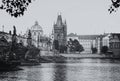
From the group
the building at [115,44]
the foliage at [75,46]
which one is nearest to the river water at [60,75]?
the building at [115,44]

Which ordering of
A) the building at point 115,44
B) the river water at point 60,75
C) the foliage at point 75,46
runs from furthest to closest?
the foliage at point 75,46 → the building at point 115,44 → the river water at point 60,75

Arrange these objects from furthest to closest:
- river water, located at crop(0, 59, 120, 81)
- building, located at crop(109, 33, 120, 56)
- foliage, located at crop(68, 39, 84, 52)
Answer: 1. foliage, located at crop(68, 39, 84, 52)
2. building, located at crop(109, 33, 120, 56)
3. river water, located at crop(0, 59, 120, 81)

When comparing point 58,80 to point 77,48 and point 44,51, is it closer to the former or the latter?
point 44,51

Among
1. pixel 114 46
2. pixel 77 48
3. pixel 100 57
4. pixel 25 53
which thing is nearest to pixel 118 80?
pixel 25 53

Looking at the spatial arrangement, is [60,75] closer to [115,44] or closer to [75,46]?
[115,44]

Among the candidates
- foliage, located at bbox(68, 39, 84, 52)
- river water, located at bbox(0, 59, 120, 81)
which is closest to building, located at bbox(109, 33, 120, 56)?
foliage, located at bbox(68, 39, 84, 52)

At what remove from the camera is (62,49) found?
182875mm

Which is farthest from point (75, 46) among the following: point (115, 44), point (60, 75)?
point (60, 75)

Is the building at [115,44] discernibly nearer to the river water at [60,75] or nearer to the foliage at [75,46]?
the foliage at [75,46]

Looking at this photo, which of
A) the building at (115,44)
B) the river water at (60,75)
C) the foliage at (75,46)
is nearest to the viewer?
the river water at (60,75)

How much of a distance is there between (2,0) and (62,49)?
171 m

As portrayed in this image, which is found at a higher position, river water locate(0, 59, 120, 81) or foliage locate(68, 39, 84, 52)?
foliage locate(68, 39, 84, 52)

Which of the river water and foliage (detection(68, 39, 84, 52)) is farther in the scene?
foliage (detection(68, 39, 84, 52))

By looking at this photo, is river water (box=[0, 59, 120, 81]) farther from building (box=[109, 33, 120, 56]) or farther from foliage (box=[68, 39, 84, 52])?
foliage (box=[68, 39, 84, 52])
